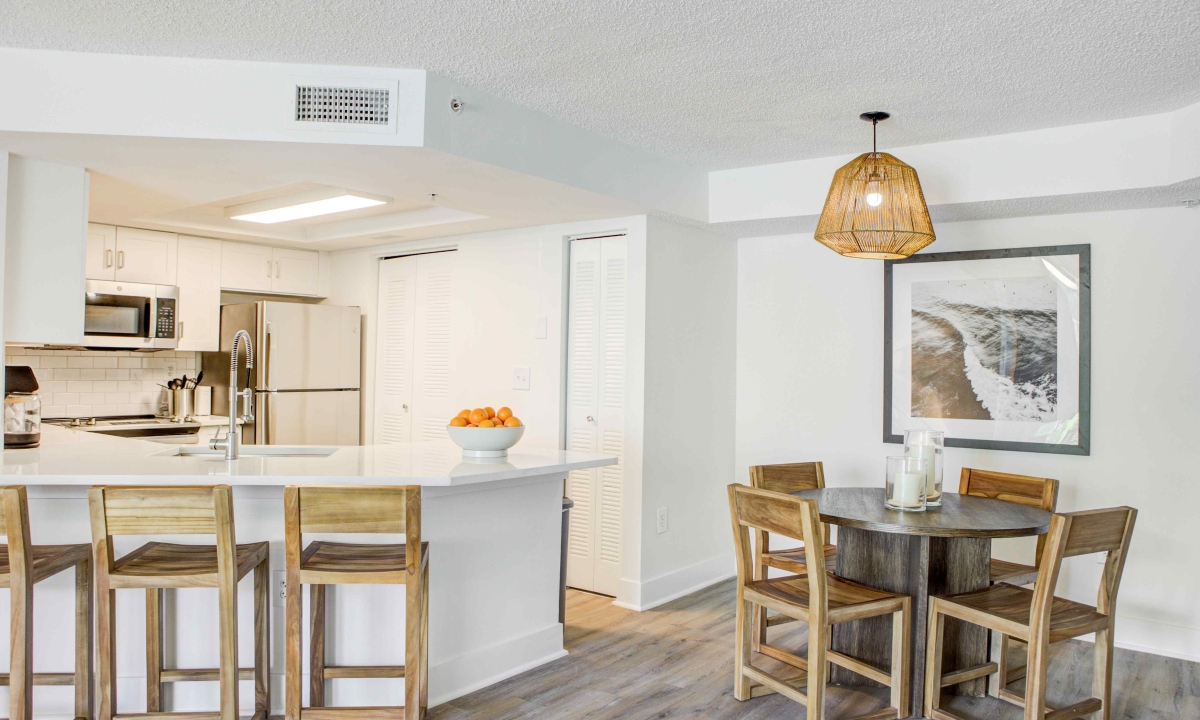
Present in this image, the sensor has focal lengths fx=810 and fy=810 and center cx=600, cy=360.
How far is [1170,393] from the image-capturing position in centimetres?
366

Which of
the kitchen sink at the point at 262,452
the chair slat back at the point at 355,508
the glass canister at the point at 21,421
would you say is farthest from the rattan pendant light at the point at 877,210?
the glass canister at the point at 21,421

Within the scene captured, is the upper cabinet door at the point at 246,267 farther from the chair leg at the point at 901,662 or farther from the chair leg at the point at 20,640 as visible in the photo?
the chair leg at the point at 901,662

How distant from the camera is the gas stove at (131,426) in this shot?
4.73 meters

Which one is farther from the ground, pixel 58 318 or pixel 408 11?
pixel 408 11

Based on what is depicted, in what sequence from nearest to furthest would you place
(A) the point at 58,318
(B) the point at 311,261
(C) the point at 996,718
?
(C) the point at 996,718 < (A) the point at 58,318 < (B) the point at 311,261

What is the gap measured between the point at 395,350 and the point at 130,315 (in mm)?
1568

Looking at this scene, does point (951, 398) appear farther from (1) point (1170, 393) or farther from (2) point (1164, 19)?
(2) point (1164, 19)

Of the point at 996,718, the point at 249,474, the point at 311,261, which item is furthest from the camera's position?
the point at 311,261

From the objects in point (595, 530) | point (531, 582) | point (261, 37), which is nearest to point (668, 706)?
point (531, 582)

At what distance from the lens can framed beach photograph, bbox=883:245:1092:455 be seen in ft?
12.7

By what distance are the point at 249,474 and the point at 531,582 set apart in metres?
1.23

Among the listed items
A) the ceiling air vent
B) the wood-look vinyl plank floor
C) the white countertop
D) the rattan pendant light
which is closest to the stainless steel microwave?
the white countertop

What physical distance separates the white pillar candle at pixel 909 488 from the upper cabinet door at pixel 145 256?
14.8 feet

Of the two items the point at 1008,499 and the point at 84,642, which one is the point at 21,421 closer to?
the point at 84,642
